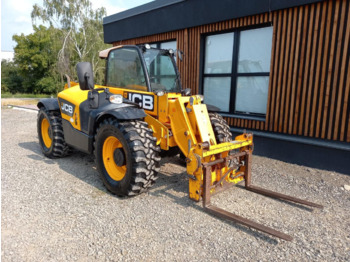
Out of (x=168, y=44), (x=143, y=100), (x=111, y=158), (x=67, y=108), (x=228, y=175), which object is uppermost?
(x=168, y=44)

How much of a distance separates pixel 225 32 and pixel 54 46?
25.4 meters

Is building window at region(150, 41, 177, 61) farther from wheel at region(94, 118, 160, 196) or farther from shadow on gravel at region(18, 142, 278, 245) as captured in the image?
wheel at region(94, 118, 160, 196)

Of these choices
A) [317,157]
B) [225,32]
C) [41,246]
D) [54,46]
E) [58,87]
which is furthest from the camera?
[58,87]

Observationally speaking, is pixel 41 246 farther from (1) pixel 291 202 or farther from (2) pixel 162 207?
(1) pixel 291 202

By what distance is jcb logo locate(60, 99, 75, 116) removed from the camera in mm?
4941

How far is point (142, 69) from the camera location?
427 cm

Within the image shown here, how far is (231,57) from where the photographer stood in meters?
6.81

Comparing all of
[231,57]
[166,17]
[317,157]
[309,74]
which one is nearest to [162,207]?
[317,157]

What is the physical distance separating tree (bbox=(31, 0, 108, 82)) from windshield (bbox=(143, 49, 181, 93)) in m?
22.3

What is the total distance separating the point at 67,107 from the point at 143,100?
1762mm

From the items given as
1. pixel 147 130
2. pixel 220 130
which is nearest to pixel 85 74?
pixel 147 130

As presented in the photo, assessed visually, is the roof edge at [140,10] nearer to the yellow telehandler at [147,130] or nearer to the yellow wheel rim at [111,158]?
the yellow telehandler at [147,130]

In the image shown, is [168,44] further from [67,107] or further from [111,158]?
[111,158]

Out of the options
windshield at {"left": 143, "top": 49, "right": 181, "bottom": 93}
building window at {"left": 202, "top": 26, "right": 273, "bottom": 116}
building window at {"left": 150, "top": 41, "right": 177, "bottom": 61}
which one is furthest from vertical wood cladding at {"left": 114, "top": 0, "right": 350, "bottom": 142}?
windshield at {"left": 143, "top": 49, "right": 181, "bottom": 93}
